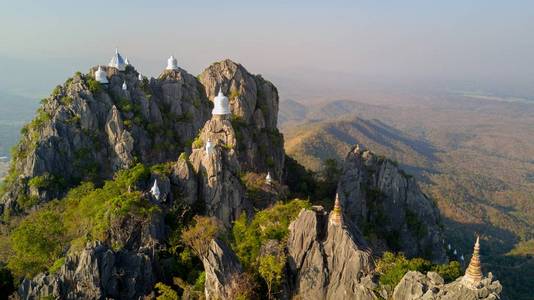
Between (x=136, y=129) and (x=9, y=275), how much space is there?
2530 centimetres

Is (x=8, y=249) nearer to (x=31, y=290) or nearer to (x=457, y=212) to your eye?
(x=31, y=290)

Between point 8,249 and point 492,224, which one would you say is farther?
point 492,224

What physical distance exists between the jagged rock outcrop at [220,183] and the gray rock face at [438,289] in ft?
61.0

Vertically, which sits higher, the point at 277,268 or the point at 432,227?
A: the point at 277,268

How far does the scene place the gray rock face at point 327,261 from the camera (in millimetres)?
18844

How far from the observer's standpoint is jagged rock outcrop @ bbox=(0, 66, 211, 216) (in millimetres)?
43531

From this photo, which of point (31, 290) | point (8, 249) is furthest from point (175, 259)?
point (8, 249)

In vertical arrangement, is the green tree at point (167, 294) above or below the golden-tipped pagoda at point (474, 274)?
below

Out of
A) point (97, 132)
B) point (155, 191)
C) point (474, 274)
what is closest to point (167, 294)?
point (155, 191)

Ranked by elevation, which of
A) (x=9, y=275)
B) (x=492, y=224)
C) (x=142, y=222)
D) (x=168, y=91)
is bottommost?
(x=492, y=224)

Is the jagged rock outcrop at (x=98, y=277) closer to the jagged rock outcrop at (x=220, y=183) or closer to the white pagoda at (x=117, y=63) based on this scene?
the jagged rock outcrop at (x=220, y=183)

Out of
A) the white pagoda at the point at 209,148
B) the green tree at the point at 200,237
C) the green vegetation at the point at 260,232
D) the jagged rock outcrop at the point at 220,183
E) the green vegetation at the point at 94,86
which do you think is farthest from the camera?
the green vegetation at the point at 94,86

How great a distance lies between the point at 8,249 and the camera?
34.6 metres

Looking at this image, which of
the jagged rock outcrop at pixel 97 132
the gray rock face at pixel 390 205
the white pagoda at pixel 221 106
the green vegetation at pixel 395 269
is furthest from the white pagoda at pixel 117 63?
the green vegetation at pixel 395 269
